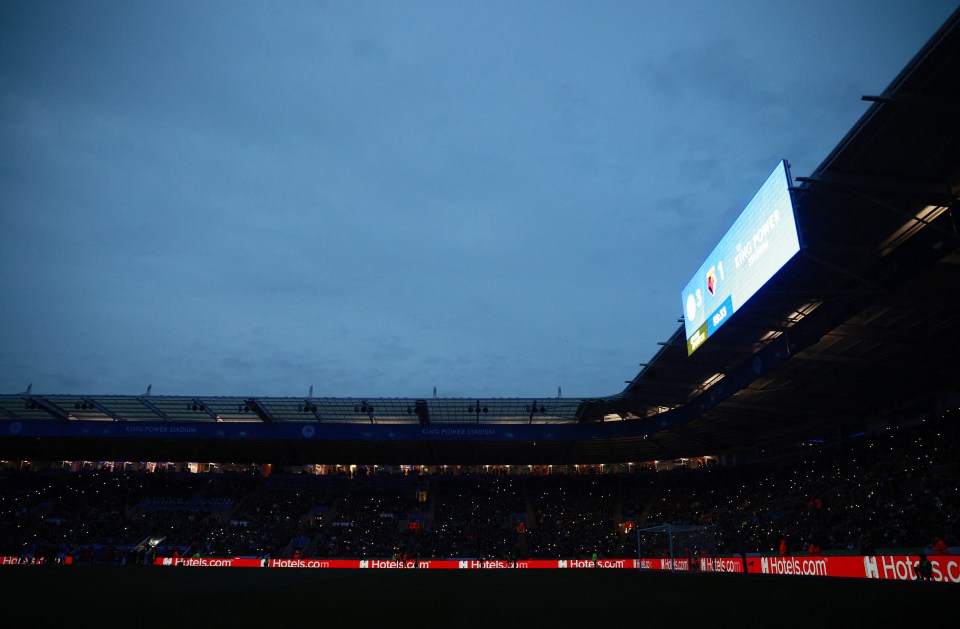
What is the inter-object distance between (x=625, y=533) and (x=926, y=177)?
37204 mm

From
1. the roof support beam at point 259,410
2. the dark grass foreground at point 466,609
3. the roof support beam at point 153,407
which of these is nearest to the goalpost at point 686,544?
the dark grass foreground at point 466,609

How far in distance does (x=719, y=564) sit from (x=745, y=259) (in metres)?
18.0

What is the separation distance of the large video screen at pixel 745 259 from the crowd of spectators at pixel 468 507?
1159 cm

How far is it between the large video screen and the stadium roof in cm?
53

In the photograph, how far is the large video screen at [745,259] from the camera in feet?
58.1

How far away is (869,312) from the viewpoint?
78.5 feet

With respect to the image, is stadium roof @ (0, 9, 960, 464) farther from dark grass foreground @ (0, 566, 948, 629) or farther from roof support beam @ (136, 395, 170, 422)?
dark grass foreground @ (0, 566, 948, 629)

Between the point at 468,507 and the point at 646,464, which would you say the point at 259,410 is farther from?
the point at 646,464

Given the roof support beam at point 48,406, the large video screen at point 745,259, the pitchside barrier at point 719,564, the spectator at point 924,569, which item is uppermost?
the large video screen at point 745,259

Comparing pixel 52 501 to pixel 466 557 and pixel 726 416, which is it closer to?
pixel 466 557

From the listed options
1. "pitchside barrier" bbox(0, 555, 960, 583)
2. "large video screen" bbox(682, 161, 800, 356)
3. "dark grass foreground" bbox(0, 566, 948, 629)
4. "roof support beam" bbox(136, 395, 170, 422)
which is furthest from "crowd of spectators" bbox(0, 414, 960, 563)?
"dark grass foreground" bbox(0, 566, 948, 629)

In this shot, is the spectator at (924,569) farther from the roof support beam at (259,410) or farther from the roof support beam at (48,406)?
the roof support beam at (48,406)

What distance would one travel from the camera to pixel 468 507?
52438 mm

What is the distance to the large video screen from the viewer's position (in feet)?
58.1
